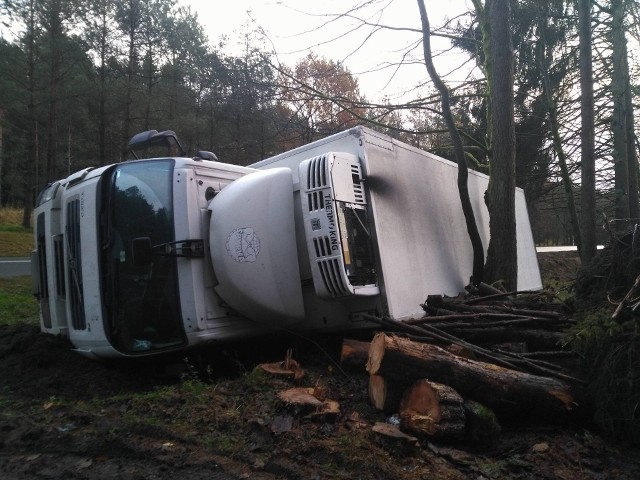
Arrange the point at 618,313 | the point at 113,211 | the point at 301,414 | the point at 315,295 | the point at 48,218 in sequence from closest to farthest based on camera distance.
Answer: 1. the point at 301,414
2. the point at 618,313
3. the point at 113,211
4. the point at 315,295
5. the point at 48,218

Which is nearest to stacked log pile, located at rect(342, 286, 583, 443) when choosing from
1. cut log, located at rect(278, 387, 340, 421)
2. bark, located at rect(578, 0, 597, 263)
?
cut log, located at rect(278, 387, 340, 421)

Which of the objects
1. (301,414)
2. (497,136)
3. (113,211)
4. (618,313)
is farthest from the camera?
(497,136)

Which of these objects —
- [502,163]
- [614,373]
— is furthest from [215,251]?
[502,163]

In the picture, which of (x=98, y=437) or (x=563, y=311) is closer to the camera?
(x=98, y=437)

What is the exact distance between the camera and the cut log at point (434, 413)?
381 centimetres

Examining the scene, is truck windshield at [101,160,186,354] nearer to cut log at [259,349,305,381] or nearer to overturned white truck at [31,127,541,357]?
overturned white truck at [31,127,541,357]

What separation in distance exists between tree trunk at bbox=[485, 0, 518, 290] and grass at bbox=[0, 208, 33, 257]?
18327 millimetres

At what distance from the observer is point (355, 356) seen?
195 inches

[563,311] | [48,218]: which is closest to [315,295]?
[563,311]

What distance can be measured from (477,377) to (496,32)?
6.88 meters

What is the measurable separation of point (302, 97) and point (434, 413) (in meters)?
8.47

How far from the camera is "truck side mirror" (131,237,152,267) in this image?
15.8ft

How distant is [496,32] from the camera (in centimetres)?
921

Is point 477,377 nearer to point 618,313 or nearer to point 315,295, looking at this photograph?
point 618,313
